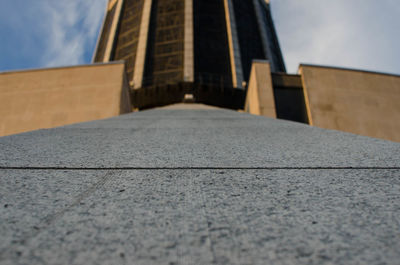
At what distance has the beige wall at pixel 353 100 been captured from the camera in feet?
30.9

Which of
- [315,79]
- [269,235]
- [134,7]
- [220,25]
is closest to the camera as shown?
[269,235]

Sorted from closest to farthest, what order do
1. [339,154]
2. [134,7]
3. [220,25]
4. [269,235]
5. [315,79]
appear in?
[269,235]
[339,154]
[315,79]
[220,25]
[134,7]

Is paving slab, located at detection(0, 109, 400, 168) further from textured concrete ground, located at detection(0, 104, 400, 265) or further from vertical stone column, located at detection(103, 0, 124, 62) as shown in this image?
vertical stone column, located at detection(103, 0, 124, 62)

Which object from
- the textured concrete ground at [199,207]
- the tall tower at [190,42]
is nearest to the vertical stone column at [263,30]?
the tall tower at [190,42]

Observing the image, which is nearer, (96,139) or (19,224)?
(19,224)

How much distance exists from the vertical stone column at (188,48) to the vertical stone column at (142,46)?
11.5 ft

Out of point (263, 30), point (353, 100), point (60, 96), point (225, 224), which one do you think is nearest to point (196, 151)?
point (225, 224)

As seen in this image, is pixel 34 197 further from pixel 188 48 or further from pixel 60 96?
pixel 188 48

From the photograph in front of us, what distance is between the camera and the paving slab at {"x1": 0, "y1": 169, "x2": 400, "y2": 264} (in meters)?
0.69

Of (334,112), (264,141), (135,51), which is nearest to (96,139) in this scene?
(264,141)

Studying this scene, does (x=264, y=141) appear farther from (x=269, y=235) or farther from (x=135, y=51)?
(x=135, y=51)

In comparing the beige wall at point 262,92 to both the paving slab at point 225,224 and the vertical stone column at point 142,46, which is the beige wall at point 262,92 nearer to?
the paving slab at point 225,224

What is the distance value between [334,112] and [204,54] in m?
13.4

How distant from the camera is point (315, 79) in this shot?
10219mm
